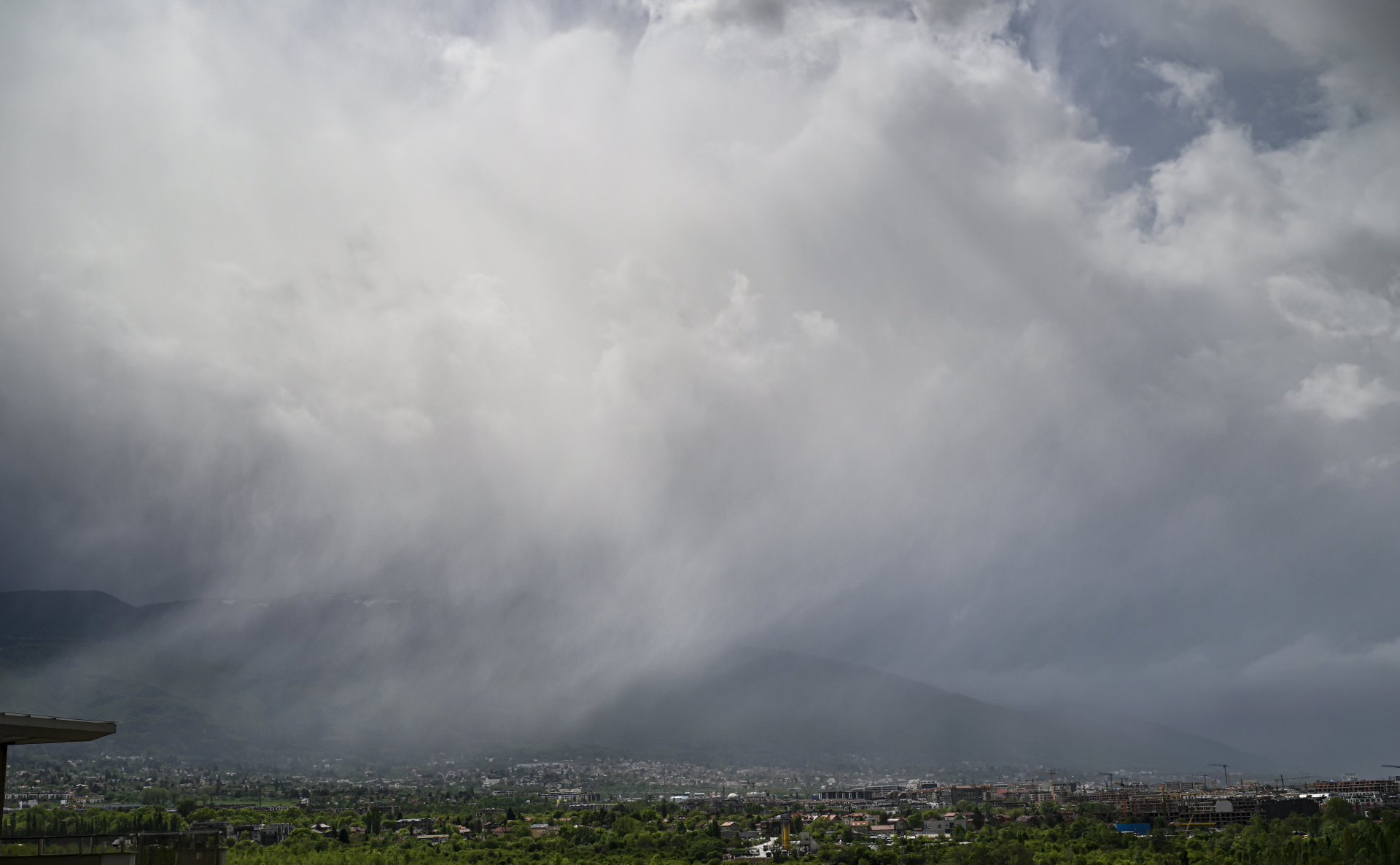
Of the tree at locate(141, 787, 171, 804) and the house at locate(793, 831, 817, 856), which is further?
the tree at locate(141, 787, 171, 804)

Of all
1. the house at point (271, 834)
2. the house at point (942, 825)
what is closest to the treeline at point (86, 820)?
the house at point (271, 834)

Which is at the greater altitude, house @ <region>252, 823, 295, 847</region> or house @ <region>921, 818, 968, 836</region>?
house @ <region>252, 823, 295, 847</region>

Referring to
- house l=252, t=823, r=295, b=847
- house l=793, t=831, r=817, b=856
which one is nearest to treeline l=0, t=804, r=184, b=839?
house l=252, t=823, r=295, b=847

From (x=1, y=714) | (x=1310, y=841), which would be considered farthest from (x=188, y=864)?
(x=1310, y=841)

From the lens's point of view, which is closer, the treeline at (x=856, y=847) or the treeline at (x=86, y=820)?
the treeline at (x=856, y=847)

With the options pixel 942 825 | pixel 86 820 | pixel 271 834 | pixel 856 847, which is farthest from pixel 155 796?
pixel 942 825

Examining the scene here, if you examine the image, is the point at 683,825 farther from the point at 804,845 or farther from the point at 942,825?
the point at 942,825

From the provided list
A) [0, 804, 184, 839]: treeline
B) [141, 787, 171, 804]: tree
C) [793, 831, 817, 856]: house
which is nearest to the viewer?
[793, 831, 817, 856]: house

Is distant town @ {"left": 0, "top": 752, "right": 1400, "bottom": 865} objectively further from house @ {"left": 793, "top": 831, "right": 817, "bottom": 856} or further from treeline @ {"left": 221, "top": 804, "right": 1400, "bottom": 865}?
house @ {"left": 793, "top": 831, "right": 817, "bottom": 856}

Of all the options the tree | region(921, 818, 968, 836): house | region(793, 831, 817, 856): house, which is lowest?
the tree

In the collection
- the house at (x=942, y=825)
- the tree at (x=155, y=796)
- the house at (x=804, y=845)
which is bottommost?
the tree at (x=155, y=796)

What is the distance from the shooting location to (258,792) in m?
159

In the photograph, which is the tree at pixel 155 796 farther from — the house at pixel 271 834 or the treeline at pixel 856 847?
the treeline at pixel 856 847

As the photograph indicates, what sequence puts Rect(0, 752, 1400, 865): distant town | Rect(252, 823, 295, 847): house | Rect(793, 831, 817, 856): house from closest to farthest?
1. Rect(0, 752, 1400, 865): distant town
2. Rect(793, 831, 817, 856): house
3. Rect(252, 823, 295, 847): house
